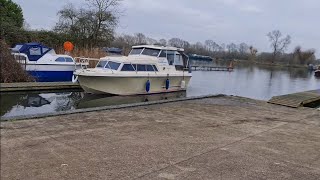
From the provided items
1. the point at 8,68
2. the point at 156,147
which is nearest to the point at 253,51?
the point at 8,68

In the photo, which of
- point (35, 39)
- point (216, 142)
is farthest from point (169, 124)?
point (35, 39)

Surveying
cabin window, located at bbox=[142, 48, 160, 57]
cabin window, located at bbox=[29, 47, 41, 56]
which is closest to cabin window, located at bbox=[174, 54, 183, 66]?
cabin window, located at bbox=[142, 48, 160, 57]

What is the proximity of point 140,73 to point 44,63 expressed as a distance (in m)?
6.11

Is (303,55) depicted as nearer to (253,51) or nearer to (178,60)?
(253,51)

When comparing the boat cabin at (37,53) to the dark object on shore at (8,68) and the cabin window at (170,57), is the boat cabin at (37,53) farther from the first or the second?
the cabin window at (170,57)

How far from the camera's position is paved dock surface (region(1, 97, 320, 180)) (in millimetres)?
5004

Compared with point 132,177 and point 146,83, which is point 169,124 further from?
point 146,83

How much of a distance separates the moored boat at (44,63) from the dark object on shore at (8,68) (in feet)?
4.21

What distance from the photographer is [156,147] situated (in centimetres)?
634

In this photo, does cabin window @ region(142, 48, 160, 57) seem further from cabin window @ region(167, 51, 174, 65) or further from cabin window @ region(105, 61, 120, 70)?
cabin window @ region(105, 61, 120, 70)

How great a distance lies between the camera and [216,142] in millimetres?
7039

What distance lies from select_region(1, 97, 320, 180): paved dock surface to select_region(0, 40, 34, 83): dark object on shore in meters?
9.91

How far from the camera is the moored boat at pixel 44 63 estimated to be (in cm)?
2017

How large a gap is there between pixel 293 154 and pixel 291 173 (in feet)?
4.00
